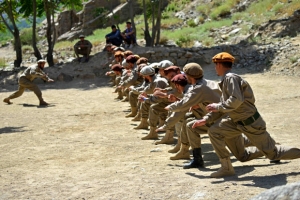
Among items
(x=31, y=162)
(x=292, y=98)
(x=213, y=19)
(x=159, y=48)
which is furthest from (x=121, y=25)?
(x=31, y=162)

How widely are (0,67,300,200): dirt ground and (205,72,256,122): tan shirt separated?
2.44 ft

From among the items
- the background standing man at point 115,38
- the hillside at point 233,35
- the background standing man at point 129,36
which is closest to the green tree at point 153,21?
the hillside at point 233,35

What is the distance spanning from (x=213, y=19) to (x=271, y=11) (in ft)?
16.4

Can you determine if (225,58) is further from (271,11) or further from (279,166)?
(271,11)

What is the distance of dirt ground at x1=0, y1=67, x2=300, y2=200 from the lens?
6.06 meters

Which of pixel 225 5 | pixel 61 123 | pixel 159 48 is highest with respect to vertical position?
pixel 225 5

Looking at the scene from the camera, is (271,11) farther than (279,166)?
Yes

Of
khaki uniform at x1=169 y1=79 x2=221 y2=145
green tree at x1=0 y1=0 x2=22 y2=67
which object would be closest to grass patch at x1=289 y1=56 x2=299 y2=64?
khaki uniform at x1=169 y1=79 x2=221 y2=145

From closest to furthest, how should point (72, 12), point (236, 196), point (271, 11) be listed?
point (236, 196) → point (271, 11) → point (72, 12)

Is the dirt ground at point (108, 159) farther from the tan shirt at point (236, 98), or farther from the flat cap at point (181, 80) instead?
the flat cap at point (181, 80)

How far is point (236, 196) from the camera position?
5.40 m

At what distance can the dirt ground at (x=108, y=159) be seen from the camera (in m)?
6.06

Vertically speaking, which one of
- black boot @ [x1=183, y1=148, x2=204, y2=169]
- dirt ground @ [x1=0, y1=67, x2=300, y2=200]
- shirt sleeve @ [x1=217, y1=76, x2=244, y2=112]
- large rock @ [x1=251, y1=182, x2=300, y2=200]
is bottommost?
dirt ground @ [x1=0, y1=67, x2=300, y2=200]

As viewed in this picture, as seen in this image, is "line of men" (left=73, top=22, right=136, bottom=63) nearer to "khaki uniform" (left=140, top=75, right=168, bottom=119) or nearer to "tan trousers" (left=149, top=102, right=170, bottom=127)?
"khaki uniform" (left=140, top=75, right=168, bottom=119)
